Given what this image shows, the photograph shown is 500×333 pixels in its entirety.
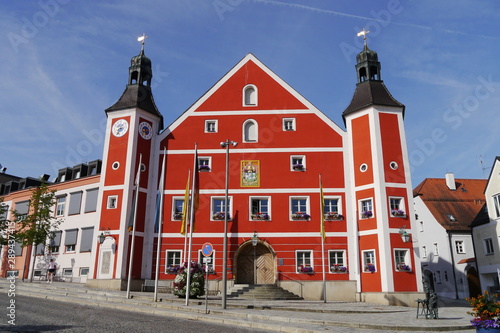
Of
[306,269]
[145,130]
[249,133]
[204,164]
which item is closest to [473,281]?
[306,269]

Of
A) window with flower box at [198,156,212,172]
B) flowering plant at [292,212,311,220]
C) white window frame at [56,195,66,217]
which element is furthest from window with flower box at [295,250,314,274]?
white window frame at [56,195,66,217]

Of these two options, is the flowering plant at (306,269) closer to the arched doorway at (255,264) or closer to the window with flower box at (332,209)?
the arched doorway at (255,264)

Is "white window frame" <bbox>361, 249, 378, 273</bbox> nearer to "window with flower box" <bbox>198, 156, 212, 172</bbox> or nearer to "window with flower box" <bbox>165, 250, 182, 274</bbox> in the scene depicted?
"window with flower box" <bbox>198, 156, 212, 172</bbox>

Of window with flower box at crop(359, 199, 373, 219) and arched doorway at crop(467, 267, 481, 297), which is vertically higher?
window with flower box at crop(359, 199, 373, 219)

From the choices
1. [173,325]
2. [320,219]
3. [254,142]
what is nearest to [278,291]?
[320,219]

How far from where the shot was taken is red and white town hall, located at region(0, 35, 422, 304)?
90.4 ft

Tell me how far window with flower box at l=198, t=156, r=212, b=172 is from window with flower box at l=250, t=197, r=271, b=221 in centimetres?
393

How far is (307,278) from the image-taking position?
92.0ft

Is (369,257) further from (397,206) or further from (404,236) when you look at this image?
(397,206)

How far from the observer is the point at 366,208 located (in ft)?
93.6

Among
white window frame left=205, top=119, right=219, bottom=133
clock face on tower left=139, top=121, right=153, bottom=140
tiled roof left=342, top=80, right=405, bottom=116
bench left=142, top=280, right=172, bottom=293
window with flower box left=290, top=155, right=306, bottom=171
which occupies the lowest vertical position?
bench left=142, top=280, right=172, bottom=293

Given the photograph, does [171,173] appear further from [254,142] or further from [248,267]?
[248,267]

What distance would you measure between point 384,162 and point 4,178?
4528 centimetres

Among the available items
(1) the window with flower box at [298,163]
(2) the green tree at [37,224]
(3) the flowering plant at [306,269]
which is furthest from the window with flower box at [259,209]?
(2) the green tree at [37,224]
